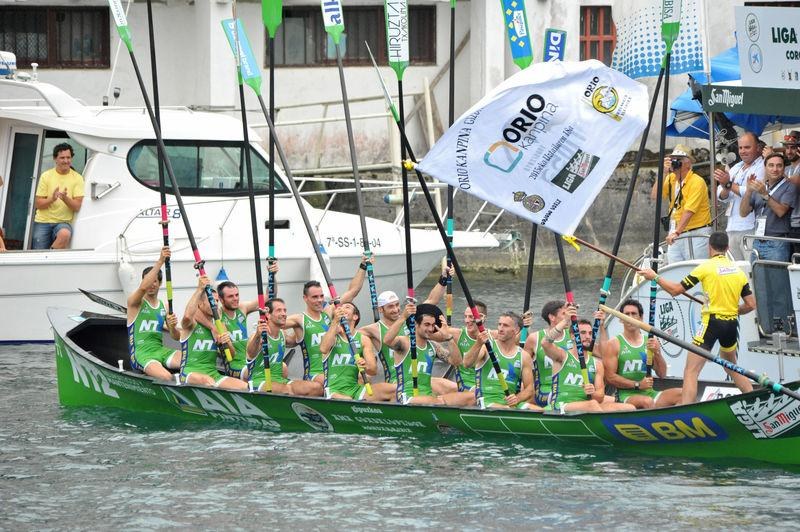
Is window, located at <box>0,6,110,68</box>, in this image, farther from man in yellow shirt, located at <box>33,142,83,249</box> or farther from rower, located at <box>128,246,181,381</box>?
rower, located at <box>128,246,181,381</box>

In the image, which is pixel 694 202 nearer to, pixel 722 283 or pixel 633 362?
pixel 633 362

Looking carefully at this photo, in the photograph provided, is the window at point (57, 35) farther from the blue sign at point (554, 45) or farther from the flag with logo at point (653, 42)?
the blue sign at point (554, 45)

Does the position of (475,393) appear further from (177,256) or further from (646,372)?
(177,256)

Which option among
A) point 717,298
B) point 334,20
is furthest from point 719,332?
point 334,20

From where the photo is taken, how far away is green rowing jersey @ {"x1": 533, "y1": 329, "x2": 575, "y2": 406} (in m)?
13.4

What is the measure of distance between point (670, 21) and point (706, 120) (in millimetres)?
4181

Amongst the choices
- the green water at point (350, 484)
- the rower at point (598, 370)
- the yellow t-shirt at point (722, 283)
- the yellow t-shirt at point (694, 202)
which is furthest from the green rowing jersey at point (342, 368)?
the yellow t-shirt at point (694, 202)

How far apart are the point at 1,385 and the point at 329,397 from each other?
463 cm

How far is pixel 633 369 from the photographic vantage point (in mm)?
13453

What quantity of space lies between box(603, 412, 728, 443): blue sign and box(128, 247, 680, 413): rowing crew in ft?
2.15

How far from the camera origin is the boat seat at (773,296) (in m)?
14.0

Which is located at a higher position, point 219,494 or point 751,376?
point 751,376

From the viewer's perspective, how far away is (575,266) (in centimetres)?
2603

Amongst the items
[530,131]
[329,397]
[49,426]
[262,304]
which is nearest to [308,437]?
[329,397]
